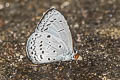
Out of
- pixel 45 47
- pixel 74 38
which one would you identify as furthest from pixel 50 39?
pixel 74 38

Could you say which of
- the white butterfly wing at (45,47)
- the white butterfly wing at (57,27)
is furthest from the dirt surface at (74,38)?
the white butterfly wing at (57,27)


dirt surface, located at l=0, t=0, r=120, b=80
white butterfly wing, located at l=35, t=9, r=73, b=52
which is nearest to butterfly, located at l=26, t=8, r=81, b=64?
white butterfly wing, located at l=35, t=9, r=73, b=52

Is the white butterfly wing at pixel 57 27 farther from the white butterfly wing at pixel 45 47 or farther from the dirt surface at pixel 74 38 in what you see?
the dirt surface at pixel 74 38

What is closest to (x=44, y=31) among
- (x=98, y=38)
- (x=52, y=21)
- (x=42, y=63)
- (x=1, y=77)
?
(x=52, y=21)

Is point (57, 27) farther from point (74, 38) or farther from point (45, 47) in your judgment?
point (74, 38)

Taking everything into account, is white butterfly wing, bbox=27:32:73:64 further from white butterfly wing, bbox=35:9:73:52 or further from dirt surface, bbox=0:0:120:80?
dirt surface, bbox=0:0:120:80

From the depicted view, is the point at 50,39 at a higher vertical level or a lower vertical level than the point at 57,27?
lower
